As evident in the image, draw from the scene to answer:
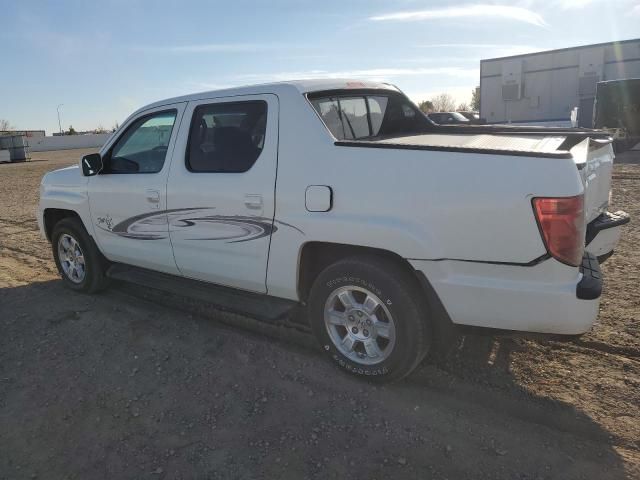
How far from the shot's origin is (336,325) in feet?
11.6

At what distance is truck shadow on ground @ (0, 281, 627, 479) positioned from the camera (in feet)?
8.99

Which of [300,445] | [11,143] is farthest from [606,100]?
[11,143]

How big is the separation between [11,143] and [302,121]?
33455 millimetres

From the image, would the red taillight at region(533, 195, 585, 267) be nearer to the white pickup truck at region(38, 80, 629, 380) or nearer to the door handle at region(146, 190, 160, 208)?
the white pickup truck at region(38, 80, 629, 380)

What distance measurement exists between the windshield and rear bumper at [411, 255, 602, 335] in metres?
1.31

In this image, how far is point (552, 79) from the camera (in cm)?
2803

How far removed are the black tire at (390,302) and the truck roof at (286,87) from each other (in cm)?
127

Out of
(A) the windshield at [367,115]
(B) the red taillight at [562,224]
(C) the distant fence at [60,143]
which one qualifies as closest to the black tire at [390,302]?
(B) the red taillight at [562,224]

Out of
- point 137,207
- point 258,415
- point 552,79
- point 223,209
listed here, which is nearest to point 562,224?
point 258,415

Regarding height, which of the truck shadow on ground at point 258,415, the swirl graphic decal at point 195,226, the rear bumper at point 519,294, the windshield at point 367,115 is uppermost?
the windshield at point 367,115

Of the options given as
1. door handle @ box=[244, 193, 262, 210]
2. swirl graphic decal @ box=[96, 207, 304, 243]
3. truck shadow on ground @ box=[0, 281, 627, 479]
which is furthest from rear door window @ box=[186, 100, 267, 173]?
truck shadow on ground @ box=[0, 281, 627, 479]

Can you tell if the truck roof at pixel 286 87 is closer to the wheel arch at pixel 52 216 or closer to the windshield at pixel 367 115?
the windshield at pixel 367 115

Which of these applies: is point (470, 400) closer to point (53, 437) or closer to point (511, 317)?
point (511, 317)

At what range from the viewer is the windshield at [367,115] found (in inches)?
147
